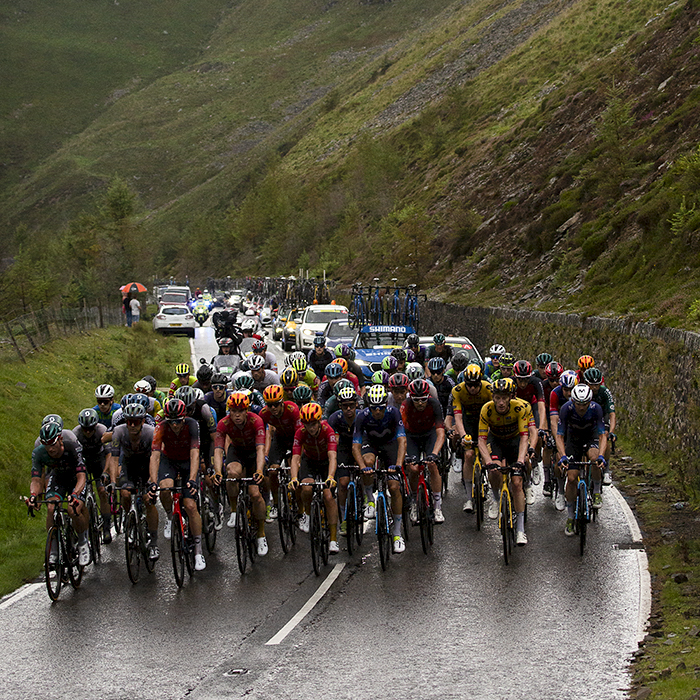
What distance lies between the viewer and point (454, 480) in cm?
1639

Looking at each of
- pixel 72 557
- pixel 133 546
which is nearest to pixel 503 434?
pixel 133 546

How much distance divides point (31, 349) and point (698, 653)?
2228cm

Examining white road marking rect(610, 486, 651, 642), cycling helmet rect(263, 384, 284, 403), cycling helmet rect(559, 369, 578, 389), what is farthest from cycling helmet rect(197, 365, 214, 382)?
white road marking rect(610, 486, 651, 642)

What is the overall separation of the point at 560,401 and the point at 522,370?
0.86 m

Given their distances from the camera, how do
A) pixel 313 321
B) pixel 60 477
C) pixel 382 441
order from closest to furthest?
pixel 60 477
pixel 382 441
pixel 313 321

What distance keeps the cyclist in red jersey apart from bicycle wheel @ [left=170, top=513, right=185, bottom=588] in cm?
129

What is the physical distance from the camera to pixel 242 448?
1181 cm

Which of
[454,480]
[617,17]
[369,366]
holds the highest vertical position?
[617,17]

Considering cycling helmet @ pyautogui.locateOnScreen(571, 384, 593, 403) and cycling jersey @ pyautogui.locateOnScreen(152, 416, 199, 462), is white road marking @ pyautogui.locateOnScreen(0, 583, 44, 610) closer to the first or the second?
cycling jersey @ pyautogui.locateOnScreen(152, 416, 199, 462)

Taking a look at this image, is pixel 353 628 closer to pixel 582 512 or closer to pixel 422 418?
pixel 582 512

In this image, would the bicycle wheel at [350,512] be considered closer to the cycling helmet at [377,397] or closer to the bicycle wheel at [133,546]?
the cycling helmet at [377,397]

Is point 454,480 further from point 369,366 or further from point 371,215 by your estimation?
point 371,215

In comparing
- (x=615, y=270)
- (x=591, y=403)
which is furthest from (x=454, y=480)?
(x=615, y=270)

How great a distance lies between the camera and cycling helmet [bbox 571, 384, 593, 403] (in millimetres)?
11680
